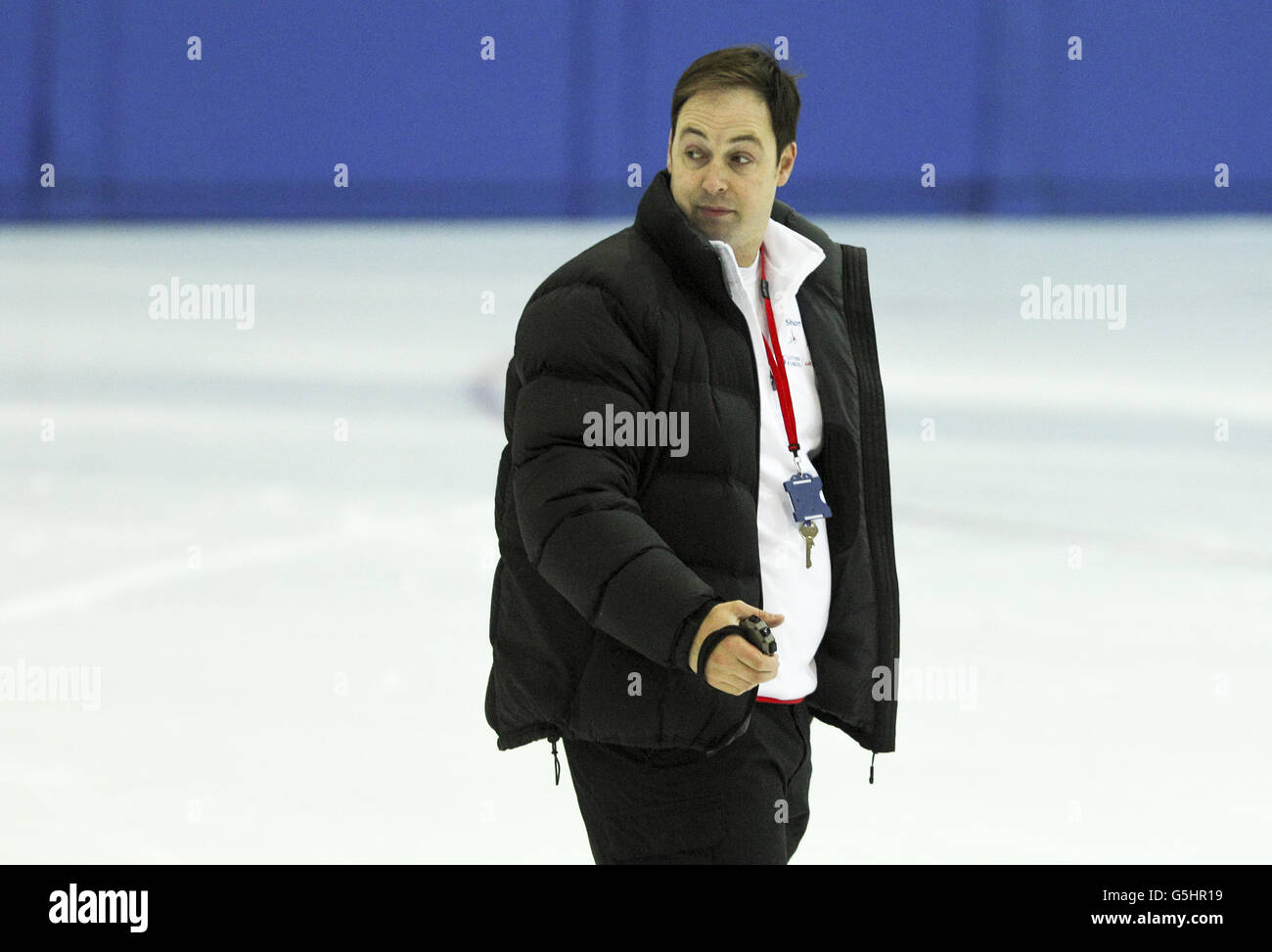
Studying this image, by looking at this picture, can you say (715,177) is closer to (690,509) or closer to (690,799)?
(690,509)

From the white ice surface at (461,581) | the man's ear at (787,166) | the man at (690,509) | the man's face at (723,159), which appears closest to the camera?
the man at (690,509)

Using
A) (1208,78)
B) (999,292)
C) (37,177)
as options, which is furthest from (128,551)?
(1208,78)

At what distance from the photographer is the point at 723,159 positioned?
1.62 meters

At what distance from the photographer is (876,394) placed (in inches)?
69.3

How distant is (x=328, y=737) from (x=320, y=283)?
494 cm

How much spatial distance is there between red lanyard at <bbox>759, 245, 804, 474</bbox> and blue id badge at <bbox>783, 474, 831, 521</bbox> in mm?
30

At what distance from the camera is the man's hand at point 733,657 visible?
1.37m

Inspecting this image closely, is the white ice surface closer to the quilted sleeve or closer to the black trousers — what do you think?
the black trousers

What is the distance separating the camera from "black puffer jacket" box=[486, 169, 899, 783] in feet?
4.83

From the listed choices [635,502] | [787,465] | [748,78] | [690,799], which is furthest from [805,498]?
[748,78]

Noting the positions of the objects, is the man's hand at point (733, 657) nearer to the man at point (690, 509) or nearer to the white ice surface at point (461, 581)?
the man at point (690, 509)

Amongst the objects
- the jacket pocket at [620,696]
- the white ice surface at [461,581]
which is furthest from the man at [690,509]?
the white ice surface at [461,581]

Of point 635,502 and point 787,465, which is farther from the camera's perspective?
point 787,465

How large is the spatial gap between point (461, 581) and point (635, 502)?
7.40 ft
